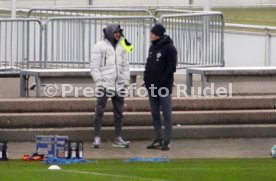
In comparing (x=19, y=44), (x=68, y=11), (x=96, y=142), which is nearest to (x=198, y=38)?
(x=19, y=44)

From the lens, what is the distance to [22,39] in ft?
71.1

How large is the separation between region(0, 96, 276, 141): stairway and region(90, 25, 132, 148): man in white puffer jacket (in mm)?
794

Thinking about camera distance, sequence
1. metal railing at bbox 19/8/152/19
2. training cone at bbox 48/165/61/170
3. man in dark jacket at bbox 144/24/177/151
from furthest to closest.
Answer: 1. metal railing at bbox 19/8/152/19
2. man in dark jacket at bbox 144/24/177/151
3. training cone at bbox 48/165/61/170

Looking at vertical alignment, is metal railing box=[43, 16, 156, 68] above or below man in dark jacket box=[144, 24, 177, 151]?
above

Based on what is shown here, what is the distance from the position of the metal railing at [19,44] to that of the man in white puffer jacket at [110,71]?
3.58m

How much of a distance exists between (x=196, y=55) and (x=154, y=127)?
181 inches

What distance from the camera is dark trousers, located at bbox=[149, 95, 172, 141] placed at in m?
18.2

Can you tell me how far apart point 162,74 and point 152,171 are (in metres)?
3.00

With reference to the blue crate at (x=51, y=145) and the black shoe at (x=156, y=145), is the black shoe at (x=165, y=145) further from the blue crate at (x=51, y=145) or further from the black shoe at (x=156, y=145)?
the blue crate at (x=51, y=145)

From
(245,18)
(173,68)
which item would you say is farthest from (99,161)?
(245,18)

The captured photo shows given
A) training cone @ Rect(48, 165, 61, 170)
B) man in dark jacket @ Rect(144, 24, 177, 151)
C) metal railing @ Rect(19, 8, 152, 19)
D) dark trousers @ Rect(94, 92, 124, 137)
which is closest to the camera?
training cone @ Rect(48, 165, 61, 170)

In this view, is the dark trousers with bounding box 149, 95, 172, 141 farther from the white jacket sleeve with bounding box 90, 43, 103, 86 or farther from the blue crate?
the blue crate

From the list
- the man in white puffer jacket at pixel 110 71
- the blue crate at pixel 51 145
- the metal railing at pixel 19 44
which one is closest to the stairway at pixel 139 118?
the man in white puffer jacket at pixel 110 71

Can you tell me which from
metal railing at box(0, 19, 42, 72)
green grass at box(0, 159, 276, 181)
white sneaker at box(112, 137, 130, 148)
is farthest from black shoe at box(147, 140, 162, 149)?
metal railing at box(0, 19, 42, 72)
